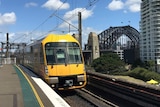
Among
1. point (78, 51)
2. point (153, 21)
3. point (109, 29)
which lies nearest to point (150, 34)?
point (153, 21)

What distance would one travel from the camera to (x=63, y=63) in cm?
1756

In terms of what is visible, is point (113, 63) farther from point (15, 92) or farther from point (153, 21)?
point (15, 92)

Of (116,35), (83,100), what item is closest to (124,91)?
(83,100)

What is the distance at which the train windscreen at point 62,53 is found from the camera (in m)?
17.7

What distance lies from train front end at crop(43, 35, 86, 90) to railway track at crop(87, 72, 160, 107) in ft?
5.13

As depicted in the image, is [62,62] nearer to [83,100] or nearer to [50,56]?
[50,56]

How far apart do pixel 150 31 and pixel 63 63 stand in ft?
509

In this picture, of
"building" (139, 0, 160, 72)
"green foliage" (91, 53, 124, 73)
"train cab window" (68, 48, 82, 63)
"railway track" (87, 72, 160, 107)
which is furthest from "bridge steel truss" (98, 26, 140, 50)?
"train cab window" (68, 48, 82, 63)

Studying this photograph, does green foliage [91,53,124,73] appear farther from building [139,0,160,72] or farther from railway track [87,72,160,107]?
railway track [87,72,160,107]

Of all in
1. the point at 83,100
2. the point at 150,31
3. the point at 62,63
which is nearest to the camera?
the point at 83,100

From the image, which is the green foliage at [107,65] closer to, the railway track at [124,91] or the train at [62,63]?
the railway track at [124,91]

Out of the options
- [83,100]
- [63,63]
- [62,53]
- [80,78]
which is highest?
[62,53]

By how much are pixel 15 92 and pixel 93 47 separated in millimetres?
121913

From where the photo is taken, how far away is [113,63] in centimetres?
11431
